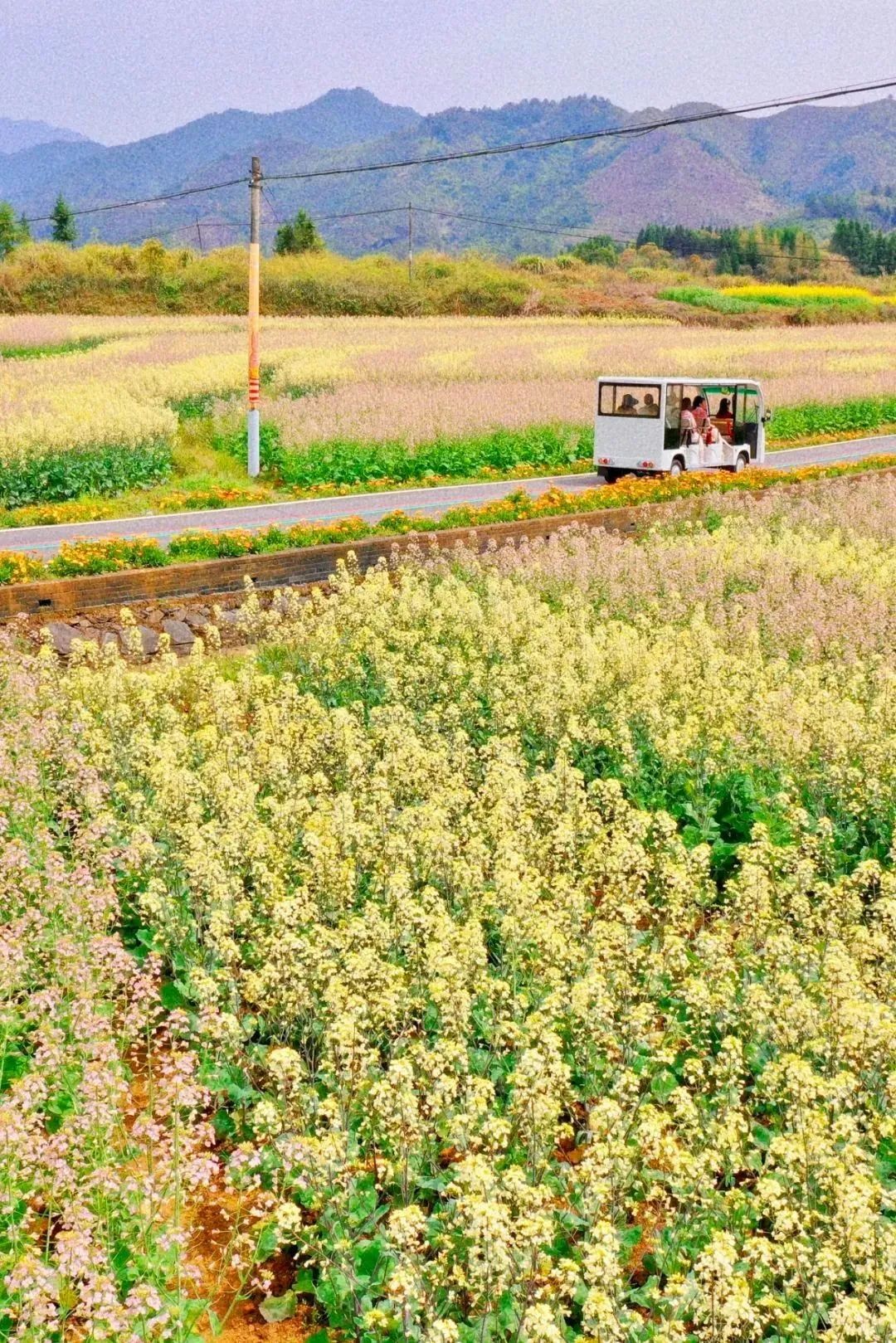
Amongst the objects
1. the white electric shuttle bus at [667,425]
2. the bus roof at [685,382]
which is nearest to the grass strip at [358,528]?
the white electric shuttle bus at [667,425]

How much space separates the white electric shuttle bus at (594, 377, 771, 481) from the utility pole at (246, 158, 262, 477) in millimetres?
7459

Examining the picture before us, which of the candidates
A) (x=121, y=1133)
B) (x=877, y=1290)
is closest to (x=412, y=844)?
(x=121, y=1133)

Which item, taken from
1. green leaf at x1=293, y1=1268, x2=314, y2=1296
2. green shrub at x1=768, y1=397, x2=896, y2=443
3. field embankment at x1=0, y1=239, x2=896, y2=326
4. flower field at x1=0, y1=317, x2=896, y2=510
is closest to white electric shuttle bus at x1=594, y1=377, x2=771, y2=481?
flower field at x1=0, y1=317, x2=896, y2=510

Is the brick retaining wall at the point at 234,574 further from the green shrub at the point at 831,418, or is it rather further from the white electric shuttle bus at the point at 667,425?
the green shrub at the point at 831,418

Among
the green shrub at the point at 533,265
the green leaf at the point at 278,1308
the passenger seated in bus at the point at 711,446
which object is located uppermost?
the green shrub at the point at 533,265

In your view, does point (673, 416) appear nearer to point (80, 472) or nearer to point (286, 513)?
point (286, 513)

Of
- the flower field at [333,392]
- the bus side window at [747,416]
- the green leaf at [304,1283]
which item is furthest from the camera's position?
the bus side window at [747,416]

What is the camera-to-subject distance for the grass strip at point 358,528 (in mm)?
15891

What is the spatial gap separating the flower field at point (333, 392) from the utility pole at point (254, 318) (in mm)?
850

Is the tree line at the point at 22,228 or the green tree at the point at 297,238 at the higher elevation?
the tree line at the point at 22,228

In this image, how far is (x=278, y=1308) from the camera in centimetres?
540

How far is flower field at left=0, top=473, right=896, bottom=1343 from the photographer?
4891mm

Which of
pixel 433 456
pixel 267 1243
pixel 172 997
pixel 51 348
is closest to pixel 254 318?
pixel 433 456

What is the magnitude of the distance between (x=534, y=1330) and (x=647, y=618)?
11.3m
